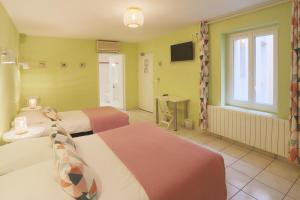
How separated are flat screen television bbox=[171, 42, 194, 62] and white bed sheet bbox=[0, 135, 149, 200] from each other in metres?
3.17

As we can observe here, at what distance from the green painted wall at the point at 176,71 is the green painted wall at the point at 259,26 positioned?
1.36ft

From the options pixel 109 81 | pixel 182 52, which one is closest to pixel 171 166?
pixel 182 52

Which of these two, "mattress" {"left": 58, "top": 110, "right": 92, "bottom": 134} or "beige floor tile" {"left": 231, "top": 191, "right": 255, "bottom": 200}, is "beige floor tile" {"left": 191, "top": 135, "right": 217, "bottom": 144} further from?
"mattress" {"left": 58, "top": 110, "right": 92, "bottom": 134}

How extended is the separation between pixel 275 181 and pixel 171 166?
1.61 m

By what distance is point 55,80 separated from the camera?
16.8ft

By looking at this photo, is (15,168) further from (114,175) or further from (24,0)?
(24,0)

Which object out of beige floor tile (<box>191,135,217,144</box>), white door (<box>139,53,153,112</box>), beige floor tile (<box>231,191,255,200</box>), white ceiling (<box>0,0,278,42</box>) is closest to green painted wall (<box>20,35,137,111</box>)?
white ceiling (<box>0,0,278,42</box>)

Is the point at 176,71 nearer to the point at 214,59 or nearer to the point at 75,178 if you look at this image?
the point at 214,59

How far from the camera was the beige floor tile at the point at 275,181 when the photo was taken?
2.12 metres

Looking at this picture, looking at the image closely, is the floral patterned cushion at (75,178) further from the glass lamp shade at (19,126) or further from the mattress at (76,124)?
the mattress at (76,124)

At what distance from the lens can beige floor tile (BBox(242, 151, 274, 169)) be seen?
2670 millimetres

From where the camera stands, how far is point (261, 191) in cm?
208

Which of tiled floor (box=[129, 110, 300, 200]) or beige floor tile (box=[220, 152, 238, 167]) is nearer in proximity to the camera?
tiled floor (box=[129, 110, 300, 200])

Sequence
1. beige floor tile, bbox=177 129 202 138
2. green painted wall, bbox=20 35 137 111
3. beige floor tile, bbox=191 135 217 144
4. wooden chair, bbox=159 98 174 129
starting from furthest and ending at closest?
green painted wall, bbox=20 35 137 111, wooden chair, bbox=159 98 174 129, beige floor tile, bbox=177 129 202 138, beige floor tile, bbox=191 135 217 144
